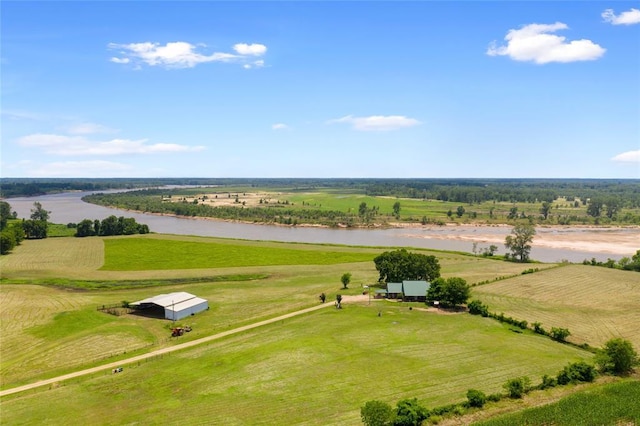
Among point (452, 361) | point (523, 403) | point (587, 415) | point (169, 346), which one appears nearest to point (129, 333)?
point (169, 346)

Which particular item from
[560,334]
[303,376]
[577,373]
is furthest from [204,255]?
[577,373]

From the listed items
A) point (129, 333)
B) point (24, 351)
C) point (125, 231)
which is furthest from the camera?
point (125, 231)

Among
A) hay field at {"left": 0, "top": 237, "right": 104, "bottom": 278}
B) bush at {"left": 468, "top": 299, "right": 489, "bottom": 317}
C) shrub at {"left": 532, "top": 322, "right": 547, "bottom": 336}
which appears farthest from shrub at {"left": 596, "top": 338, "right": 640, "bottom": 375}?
hay field at {"left": 0, "top": 237, "right": 104, "bottom": 278}

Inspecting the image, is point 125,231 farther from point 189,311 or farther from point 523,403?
point 523,403

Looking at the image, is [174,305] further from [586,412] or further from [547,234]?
[547,234]

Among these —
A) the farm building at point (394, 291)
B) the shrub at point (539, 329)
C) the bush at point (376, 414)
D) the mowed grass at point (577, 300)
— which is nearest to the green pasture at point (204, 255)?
the farm building at point (394, 291)
